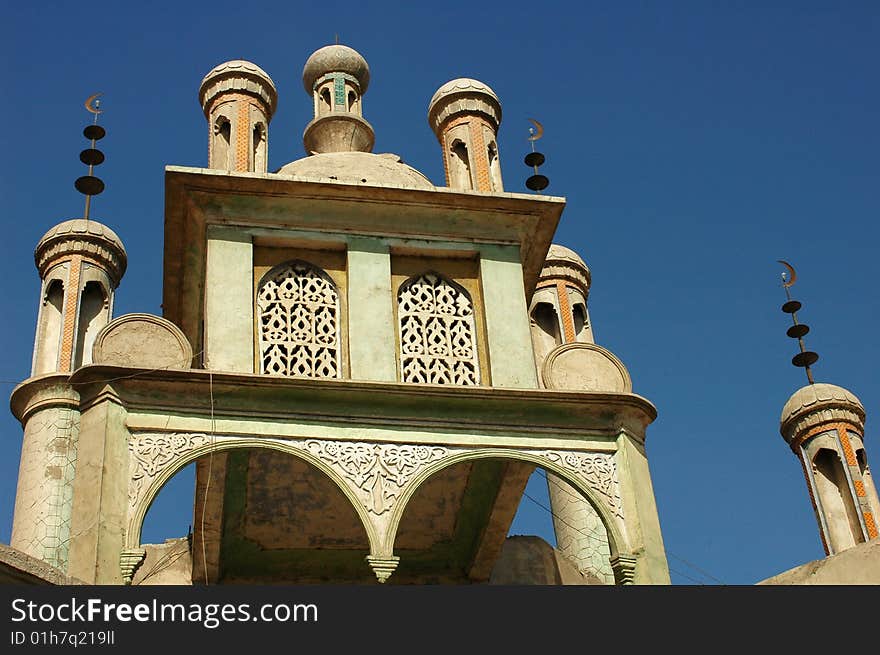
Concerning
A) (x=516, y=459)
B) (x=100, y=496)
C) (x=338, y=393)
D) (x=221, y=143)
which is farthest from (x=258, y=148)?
(x=100, y=496)

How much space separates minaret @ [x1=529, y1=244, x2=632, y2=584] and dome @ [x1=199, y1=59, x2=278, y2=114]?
170 inches

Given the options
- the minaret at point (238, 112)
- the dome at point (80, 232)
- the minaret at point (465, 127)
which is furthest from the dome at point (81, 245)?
the minaret at point (465, 127)

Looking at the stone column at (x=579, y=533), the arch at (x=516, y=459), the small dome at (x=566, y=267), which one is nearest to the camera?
the arch at (x=516, y=459)

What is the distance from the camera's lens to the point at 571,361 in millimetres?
13570

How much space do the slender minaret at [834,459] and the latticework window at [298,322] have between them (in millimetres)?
7423

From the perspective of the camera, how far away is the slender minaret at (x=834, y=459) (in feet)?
57.1

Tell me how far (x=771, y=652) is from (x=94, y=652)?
4799 millimetres

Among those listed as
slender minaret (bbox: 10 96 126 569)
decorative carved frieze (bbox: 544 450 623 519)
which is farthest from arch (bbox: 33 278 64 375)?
decorative carved frieze (bbox: 544 450 623 519)

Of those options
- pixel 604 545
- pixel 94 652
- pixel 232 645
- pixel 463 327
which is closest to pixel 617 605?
pixel 232 645

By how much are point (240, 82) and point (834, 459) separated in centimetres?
896

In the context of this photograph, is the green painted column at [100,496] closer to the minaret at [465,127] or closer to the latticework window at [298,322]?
the latticework window at [298,322]

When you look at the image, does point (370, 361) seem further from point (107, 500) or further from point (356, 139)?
point (356, 139)

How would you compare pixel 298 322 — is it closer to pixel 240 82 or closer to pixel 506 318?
pixel 506 318

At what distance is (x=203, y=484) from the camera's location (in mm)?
14562
